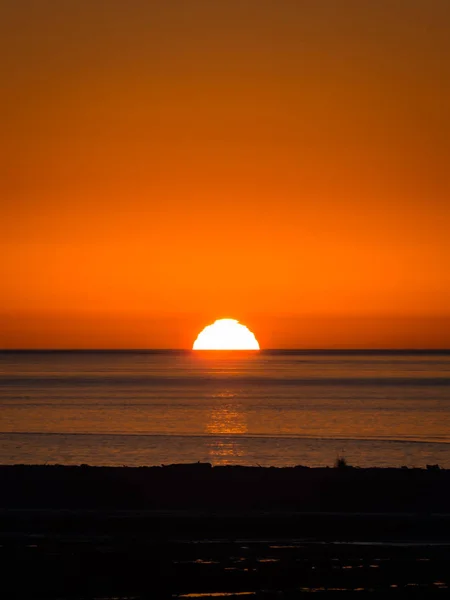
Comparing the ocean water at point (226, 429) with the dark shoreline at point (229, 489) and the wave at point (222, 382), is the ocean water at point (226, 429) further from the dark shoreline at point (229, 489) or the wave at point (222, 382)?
the wave at point (222, 382)

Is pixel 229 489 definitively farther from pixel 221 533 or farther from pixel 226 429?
pixel 226 429

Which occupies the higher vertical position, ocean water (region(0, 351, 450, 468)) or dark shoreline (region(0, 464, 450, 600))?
ocean water (region(0, 351, 450, 468))

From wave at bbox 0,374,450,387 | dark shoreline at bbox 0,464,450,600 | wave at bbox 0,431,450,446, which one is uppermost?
wave at bbox 0,374,450,387

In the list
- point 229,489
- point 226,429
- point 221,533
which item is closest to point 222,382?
point 226,429

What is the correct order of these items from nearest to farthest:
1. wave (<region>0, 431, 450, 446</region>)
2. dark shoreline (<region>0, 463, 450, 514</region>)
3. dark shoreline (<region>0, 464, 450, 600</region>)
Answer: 1. dark shoreline (<region>0, 464, 450, 600</region>)
2. dark shoreline (<region>0, 463, 450, 514</region>)
3. wave (<region>0, 431, 450, 446</region>)

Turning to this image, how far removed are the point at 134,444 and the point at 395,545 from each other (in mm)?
37000

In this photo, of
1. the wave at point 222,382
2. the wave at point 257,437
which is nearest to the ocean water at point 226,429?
the wave at point 257,437

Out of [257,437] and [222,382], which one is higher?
[222,382]

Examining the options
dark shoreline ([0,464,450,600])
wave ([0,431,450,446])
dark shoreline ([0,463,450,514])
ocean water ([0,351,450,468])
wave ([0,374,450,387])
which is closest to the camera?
dark shoreline ([0,464,450,600])

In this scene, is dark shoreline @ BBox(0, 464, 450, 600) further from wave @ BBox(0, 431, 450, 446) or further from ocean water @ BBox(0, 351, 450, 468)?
wave @ BBox(0, 431, 450, 446)

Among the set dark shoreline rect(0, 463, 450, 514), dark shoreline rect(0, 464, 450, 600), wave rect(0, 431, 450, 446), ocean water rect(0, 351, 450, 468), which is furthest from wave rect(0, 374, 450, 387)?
dark shoreline rect(0, 464, 450, 600)

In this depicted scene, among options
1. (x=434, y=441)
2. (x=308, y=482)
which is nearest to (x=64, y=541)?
(x=308, y=482)

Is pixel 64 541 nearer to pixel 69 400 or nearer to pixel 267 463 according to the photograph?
pixel 267 463

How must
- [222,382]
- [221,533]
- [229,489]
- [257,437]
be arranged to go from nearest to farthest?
[221,533] → [229,489] → [257,437] → [222,382]
